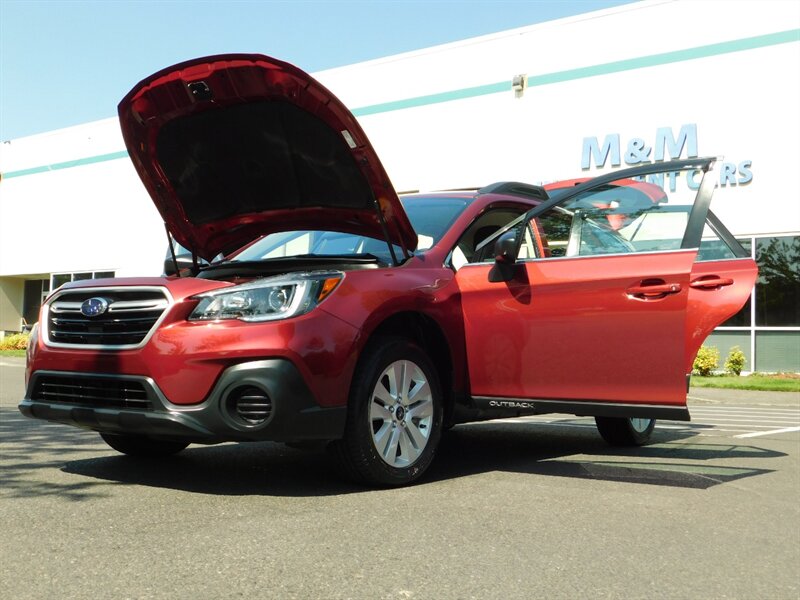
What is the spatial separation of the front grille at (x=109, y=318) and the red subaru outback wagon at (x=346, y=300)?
1 cm

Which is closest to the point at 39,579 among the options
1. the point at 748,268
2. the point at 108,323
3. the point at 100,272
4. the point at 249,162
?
the point at 108,323

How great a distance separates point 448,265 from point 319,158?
1079 mm

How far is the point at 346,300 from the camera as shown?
4.70 m

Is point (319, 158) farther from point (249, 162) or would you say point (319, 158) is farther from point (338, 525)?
point (338, 525)

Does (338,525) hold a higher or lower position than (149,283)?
lower

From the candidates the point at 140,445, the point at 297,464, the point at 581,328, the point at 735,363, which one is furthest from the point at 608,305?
the point at 735,363

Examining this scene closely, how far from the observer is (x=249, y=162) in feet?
18.0

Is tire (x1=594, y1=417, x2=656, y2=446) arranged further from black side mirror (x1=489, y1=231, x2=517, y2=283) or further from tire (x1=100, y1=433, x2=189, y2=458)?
tire (x1=100, y1=433, x2=189, y2=458)

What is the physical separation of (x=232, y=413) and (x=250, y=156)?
177cm

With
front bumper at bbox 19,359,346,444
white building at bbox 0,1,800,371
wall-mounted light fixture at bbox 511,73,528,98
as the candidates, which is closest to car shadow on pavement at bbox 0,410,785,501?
front bumper at bbox 19,359,346,444

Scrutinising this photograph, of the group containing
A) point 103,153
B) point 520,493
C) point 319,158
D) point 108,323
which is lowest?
point 520,493

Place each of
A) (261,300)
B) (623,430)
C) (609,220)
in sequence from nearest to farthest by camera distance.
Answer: (261,300), (609,220), (623,430)

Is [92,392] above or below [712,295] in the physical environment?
below

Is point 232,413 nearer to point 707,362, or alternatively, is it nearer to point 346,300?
point 346,300
